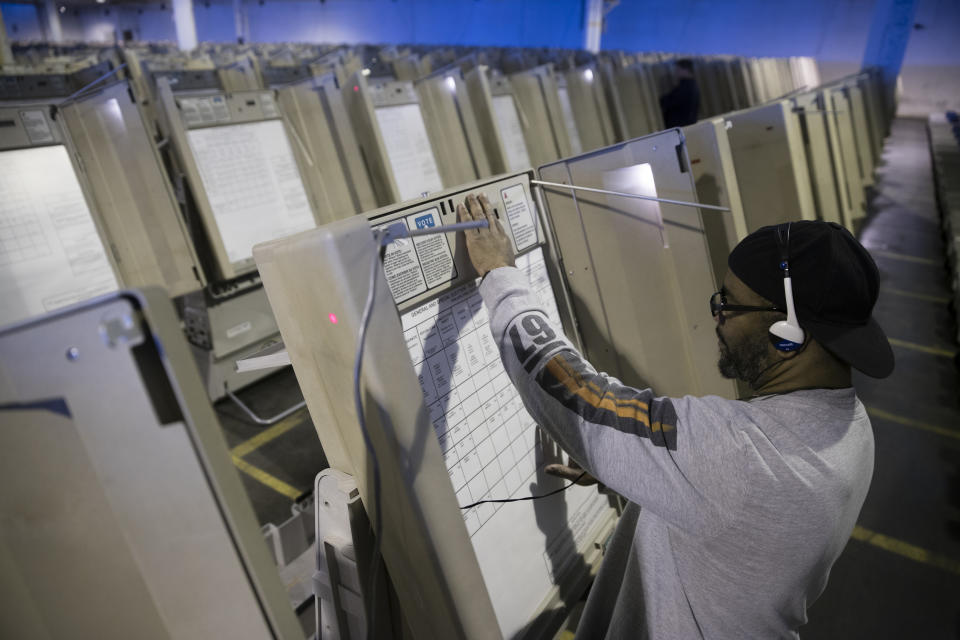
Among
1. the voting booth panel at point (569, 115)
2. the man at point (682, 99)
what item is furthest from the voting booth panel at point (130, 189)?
the man at point (682, 99)

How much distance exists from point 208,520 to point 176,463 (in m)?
0.06

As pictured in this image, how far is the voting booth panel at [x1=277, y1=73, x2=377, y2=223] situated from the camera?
3.20 metres

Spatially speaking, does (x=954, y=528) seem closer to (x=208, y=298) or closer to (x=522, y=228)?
(x=522, y=228)

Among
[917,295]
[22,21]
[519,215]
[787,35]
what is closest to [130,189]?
[519,215]

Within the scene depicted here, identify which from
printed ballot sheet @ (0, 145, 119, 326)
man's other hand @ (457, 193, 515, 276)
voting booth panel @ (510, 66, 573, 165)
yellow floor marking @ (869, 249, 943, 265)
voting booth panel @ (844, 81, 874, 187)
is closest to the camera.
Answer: man's other hand @ (457, 193, 515, 276)

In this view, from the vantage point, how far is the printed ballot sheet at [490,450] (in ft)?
3.34

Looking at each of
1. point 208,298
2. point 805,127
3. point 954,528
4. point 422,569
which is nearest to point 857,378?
point 954,528

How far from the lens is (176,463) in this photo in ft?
1.46

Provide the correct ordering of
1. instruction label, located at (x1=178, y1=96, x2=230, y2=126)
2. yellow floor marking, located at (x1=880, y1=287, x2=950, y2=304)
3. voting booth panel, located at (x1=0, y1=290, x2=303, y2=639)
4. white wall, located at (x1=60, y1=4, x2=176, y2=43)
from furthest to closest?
white wall, located at (x1=60, y1=4, x2=176, y2=43) → yellow floor marking, located at (x1=880, y1=287, x2=950, y2=304) → instruction label, located at (x1=178, y1=96, x2=230, y2=126) → voting booth panel, located at (x1=0, y1=290, x2=303, y2=639)

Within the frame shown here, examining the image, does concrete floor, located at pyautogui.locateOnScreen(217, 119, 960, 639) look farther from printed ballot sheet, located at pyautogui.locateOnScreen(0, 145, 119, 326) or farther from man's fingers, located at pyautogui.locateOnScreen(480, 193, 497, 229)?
man's fingers, located at pyautogui.locateOnScreen(480, 193, 497, 229)

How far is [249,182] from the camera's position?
299cm

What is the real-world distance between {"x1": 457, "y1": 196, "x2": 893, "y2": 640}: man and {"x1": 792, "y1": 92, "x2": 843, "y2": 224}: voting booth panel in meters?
2.15

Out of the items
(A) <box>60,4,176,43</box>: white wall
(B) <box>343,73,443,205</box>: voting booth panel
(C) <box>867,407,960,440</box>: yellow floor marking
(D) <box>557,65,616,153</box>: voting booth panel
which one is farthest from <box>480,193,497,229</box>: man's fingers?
(A) <box>60,4,176,43</box>: white wall

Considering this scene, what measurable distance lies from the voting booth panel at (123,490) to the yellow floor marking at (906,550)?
91.6 inches
